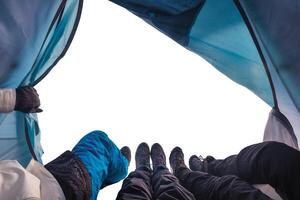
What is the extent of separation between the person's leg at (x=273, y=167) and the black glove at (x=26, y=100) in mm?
616

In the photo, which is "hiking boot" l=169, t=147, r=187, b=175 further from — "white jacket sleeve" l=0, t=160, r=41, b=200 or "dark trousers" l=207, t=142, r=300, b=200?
"white jacket sleeve" l=0, t=160, r=41, b=200

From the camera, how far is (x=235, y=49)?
1.04 metres

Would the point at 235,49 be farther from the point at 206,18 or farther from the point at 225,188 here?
the point at 225,188

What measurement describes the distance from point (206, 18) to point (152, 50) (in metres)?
0.75

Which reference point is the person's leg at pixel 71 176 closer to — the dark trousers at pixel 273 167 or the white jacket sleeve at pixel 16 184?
the white jacket sleeve at pixel 16 184

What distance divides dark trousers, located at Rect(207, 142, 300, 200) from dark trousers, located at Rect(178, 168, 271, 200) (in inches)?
1.3

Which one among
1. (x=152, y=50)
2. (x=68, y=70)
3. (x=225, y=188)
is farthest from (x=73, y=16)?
(x=225, y=188)

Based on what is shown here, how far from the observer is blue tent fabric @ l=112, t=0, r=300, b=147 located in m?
0.73

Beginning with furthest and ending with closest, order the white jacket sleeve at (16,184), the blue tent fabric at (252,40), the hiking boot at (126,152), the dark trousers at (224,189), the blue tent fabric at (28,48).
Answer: the hiking boot at (126,152), the blue tent fabric at (28,48), the blue tent fabric at (252,40), the dark trousers at (224,189), the white jacket sleeve at (16,184)

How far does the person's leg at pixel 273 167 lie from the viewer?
0.56 m

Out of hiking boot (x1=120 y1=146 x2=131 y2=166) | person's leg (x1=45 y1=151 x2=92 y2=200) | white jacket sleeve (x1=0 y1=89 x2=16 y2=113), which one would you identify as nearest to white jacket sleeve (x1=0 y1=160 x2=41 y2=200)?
person's leg (x1=45 y1=151 x2=92 y2=200)

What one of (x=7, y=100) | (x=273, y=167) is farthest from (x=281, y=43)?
(x=7, y=100)

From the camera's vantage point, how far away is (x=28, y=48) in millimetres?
967

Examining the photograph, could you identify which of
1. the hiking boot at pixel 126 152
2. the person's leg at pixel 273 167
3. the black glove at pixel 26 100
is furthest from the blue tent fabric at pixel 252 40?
the hiking boot at pixel 126 152
